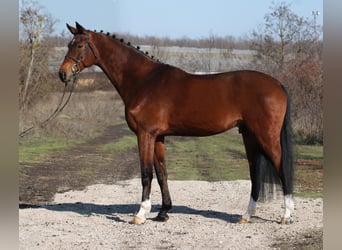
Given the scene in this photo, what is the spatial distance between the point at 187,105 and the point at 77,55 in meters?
1.54

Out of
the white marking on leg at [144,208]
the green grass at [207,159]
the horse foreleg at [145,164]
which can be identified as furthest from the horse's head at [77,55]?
the green grass at [207,159]

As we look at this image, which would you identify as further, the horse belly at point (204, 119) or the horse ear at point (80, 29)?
the horse ear at point (80, 29)

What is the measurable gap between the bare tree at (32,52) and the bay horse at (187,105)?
30.6 feet

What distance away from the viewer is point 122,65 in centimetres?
666

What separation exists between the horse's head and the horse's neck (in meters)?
0.16

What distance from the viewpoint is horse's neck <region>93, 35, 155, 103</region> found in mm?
6629

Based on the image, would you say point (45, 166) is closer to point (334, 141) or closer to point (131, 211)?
point (131, 211)

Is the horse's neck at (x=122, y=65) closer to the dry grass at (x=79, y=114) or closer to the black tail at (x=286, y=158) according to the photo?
the black tail at (x=286, y=158)

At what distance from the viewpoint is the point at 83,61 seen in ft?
21.3

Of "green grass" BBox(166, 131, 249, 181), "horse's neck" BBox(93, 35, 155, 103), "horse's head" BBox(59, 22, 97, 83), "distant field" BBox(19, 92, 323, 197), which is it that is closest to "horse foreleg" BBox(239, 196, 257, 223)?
"horse's neck" BBox(93, 35, 155, 103)

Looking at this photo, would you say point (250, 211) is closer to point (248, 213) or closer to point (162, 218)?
point (248, 213)

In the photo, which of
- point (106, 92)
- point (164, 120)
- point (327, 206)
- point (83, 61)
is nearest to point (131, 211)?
point (164, 120)

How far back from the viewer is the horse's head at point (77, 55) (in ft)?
20.9

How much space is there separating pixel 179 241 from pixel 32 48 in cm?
1211
